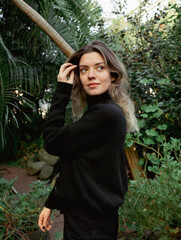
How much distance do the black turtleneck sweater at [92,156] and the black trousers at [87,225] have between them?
39 millimetres

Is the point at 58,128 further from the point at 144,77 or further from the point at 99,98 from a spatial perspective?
the point at 144,77

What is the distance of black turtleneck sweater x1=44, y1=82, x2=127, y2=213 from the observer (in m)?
0.93

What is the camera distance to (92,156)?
3.09 feet

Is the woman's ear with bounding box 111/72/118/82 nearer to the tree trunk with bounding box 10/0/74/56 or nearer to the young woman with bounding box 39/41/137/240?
the young woman with bounding box 39/41/137/240

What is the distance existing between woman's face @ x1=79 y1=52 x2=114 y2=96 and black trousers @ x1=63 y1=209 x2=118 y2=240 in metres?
0.58

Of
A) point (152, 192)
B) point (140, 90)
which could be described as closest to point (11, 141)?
point (140, 90)

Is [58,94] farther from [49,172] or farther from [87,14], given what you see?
[49,172]

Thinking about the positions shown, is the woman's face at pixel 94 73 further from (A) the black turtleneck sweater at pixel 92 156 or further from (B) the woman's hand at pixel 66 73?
(A) the black turtleneck sweater at pixel 92 156

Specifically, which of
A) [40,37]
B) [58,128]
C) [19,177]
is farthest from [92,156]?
[19,177]

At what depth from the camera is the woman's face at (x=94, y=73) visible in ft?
3.63

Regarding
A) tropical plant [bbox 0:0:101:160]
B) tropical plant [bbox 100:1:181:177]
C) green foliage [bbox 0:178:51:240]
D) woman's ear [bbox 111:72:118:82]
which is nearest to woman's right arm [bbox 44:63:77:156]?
woman's ear [bbox 111:72:118:82]

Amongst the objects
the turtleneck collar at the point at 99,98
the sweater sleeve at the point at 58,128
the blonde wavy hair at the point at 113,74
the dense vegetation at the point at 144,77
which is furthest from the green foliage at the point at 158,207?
the sweater sleeve at the point at 58,128

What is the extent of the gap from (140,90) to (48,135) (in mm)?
2543

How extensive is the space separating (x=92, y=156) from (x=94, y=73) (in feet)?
1.42
